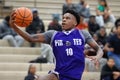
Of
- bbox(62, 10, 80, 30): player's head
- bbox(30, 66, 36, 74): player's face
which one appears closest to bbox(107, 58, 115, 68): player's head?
bbox(30, 66, 36, 74): player's face

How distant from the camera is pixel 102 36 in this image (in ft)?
44.5

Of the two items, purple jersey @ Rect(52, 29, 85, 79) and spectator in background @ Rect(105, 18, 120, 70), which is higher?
purple jersey @ Rect(52, 29, 85, 79)

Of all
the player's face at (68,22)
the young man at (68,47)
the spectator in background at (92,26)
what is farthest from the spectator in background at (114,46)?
the player's face at (68,22)

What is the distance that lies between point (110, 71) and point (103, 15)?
4144 millimetres

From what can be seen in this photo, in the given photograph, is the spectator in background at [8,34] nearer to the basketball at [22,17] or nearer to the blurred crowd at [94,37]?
the blurred crowd at [94,37]

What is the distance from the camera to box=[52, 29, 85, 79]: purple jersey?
23.0 ft

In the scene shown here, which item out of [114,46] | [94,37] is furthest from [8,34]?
[114,46]

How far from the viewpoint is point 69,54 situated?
7.03 meters

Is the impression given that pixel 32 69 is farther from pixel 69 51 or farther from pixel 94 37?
pixel 69 51

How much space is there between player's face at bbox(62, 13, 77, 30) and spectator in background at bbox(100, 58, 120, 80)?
457 cm

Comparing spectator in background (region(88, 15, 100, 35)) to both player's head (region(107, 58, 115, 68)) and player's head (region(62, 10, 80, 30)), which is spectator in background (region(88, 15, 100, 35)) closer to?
player's head (region(107, 58, 115, 68))

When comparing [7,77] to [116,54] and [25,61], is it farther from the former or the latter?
[116,54]

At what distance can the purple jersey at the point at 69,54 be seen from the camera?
6996mm

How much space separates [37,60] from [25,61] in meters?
0.48
